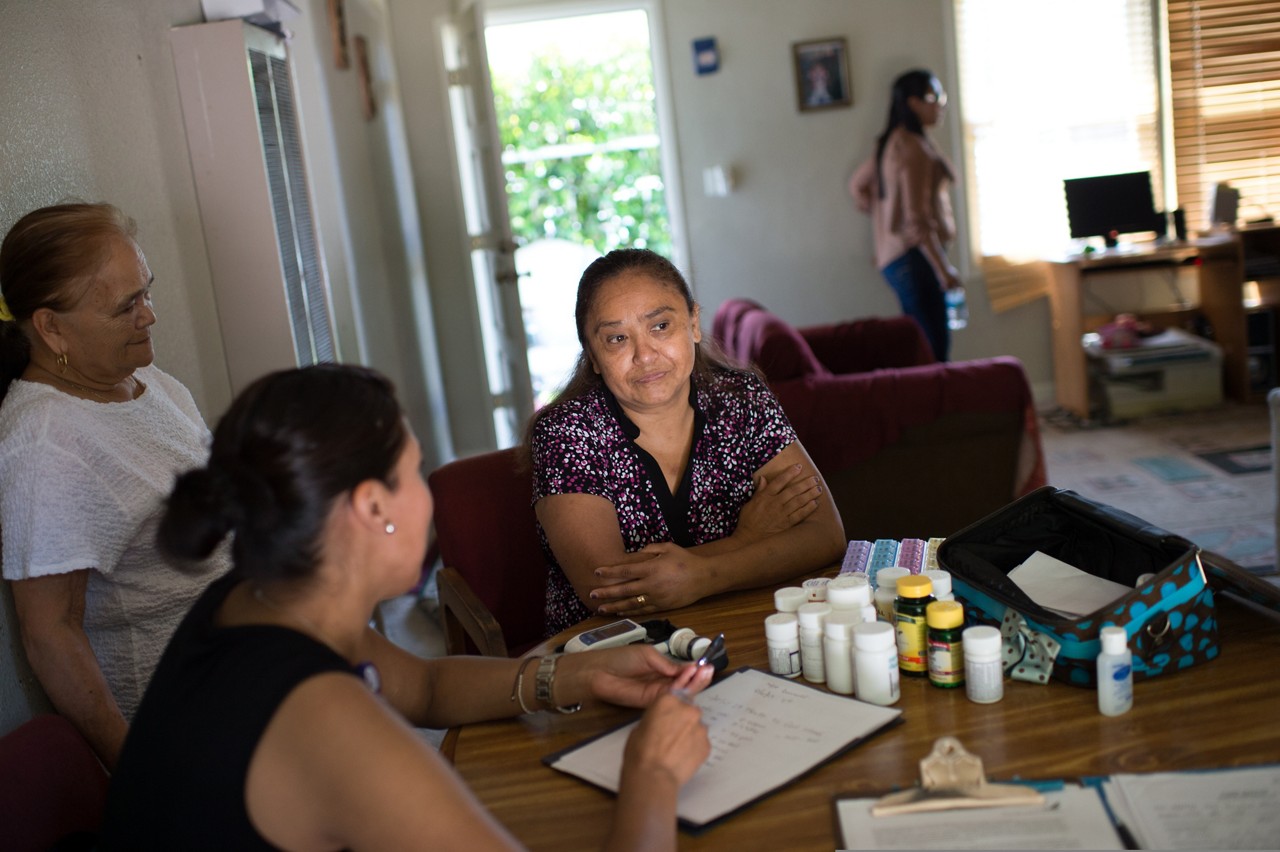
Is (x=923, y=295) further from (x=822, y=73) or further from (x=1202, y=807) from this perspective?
(x=1202, y=807)

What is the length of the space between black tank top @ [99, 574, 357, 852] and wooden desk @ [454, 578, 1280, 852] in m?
0.32

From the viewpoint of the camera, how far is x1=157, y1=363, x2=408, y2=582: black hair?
3.44 ft

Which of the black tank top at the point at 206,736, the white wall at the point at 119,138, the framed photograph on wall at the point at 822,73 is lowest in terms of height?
the black tank top at the point at 206,736

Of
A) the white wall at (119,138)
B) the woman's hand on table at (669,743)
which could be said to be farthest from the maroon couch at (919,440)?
the woman's hand on table at (669,743)

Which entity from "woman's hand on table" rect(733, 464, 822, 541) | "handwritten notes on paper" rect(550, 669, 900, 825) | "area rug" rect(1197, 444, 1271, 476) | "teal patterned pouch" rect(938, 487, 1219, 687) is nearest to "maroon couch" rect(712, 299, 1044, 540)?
"woman's hand on table" rect(733, 464, 822, 541)

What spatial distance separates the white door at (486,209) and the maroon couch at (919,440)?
4.94 feet

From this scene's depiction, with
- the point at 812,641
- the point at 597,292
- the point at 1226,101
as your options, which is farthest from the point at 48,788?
the point at 1226,101

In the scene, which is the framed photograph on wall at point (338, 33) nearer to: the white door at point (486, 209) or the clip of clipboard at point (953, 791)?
the white door at point (486, 209)

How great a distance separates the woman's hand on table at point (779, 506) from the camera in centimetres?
195

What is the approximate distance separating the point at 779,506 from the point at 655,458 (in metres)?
0.25

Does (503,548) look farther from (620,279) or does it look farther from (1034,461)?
(1034,461)

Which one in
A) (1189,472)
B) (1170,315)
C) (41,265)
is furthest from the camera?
(1170,315)

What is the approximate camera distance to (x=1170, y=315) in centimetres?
610

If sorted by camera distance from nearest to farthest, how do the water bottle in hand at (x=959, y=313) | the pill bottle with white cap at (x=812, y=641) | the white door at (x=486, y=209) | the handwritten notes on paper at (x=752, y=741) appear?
the handwritten notes on paper at (x=752, y=741), the pill bottle with white cap at (x=812, y=641), the white door at (x=486, y=209), the water bottle in hand at (x=959, y=313)
